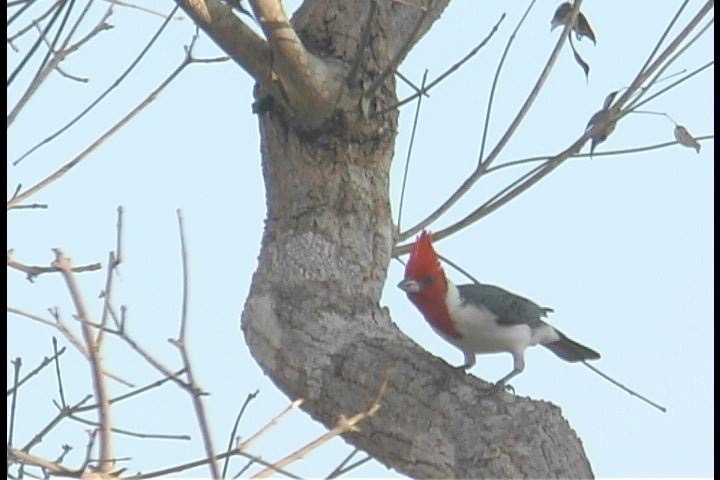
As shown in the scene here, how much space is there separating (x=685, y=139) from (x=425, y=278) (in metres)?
0.90

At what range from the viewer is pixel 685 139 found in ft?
11.1

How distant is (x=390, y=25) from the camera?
3625mm

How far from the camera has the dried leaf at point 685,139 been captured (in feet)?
11.1

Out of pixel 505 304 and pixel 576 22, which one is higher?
pixel 576 22

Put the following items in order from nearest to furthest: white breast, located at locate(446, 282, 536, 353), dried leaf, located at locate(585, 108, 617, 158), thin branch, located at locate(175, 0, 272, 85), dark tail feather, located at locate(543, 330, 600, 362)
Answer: thin branch, located at locate(175, 0, 272, 85) → dried leaf, located at locate(585, 108, 617, 158) → white breast, located at locate(446, 282, 536, 353) → dark tail feather, located at locate(543, 330, 600, 362)

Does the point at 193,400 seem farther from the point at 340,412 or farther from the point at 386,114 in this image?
the point at 386,114

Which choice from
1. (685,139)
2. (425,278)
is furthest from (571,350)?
(685,139)

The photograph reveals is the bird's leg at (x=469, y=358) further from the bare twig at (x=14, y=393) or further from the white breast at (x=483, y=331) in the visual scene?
the bare twig at (x=14, y=393)

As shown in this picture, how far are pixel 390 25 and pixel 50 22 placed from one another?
1.06 m

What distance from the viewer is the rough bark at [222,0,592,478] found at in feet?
10.1

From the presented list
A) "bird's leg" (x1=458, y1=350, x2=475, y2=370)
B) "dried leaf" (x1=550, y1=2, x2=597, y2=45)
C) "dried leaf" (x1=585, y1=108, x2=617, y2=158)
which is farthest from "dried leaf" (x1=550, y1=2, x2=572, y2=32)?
"bird's leg" (x1=458, y1=350, x2=475, y2=370)

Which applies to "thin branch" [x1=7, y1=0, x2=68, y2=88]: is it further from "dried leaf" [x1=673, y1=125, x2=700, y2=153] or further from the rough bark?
"dried leaf" [x1=673, y1=125, x2=700, y2=153]

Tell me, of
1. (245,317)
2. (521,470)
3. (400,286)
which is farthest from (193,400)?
(400,286)

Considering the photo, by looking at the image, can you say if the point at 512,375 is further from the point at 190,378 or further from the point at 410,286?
the point at 190,378
